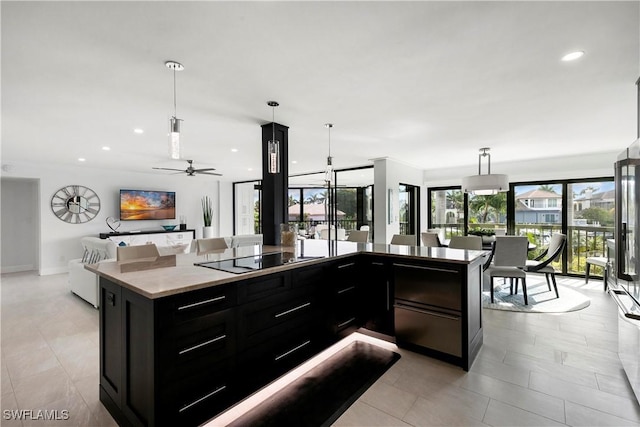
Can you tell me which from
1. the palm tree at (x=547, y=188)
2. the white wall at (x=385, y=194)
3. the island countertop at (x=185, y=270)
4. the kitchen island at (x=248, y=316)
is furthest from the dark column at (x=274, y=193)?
the palm tree at (x=547, y=188)

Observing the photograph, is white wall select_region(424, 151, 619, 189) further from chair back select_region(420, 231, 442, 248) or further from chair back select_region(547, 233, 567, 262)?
chair back select_region(420, 231, 442, 248)

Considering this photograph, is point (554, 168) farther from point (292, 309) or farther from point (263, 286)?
point (263, 286)

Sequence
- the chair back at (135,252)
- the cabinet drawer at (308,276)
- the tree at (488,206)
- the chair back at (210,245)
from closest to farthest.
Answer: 1. the cabinet drawer at (308,276)
2. the chair back at (135,252)
3. the chair back at (210,245)
4. the tree at (488,206)

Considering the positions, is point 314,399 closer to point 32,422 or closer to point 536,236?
point 32,422


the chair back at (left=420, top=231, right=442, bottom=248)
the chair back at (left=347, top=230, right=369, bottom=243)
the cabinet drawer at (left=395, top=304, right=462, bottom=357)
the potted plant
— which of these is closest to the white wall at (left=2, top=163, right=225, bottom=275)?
the potted plant

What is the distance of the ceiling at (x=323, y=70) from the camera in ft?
5.46

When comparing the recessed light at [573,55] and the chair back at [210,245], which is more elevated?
the recessed light at [573,55]

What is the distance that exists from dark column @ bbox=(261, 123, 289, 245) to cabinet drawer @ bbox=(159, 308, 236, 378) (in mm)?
1868

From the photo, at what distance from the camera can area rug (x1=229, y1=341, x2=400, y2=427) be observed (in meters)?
1.93

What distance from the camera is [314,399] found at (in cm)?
212

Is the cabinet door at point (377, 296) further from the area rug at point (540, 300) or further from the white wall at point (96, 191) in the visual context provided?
the white wall at point (96, 191)

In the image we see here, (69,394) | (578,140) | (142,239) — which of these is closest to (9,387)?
(69,394)

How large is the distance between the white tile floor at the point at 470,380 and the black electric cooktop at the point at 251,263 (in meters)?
1.10

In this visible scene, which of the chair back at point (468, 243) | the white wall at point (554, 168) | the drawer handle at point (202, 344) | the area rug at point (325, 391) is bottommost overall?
the area rug at point (325, 391)
